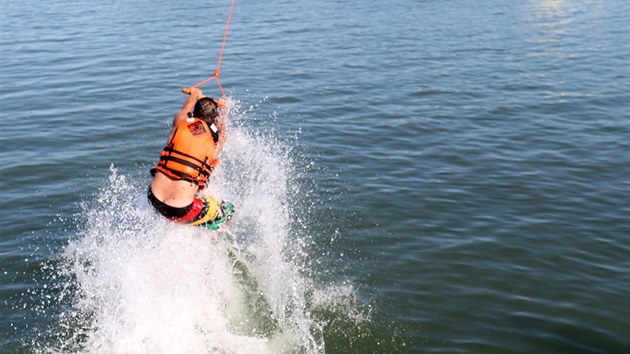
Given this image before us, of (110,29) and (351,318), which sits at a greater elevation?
(351,318)

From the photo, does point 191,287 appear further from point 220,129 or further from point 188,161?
point 220,129

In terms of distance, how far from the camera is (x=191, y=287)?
8.88 m

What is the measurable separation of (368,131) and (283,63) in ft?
23.3

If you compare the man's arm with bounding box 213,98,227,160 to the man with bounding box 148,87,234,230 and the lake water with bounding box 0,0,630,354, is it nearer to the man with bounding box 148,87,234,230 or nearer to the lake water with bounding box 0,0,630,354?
the man with bounding box 148,87,234,230

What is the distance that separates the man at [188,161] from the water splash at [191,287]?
754 millimetres

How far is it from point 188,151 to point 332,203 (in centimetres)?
410

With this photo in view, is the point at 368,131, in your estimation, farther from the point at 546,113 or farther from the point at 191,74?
the point at 191,74

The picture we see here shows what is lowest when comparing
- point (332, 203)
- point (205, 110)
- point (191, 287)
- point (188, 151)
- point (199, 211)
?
point (332, 203)

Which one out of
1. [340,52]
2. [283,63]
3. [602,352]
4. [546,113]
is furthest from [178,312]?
[340,52]

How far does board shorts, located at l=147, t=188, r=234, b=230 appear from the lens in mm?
8693

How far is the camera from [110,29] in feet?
89.4

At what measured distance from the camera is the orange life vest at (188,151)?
27.4ft

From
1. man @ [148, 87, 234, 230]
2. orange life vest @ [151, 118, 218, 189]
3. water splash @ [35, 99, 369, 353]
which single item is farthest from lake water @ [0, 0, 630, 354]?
orange life vest @ [151, 118, 218, 189]

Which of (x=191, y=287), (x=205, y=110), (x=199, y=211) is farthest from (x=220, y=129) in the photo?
(x=191, y=287)
